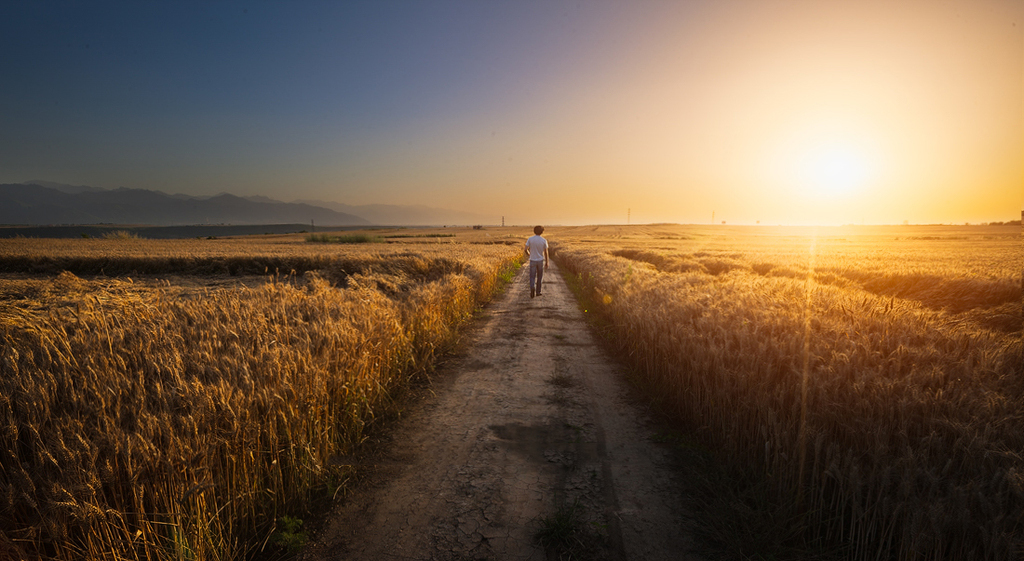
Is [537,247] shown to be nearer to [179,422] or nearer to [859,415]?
[859,415]

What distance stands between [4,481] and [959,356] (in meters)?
7.55

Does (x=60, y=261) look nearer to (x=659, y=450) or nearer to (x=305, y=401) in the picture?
(x=305, y=401)

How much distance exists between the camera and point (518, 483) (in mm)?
3822

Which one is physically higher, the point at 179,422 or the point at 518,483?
the point at 179,422

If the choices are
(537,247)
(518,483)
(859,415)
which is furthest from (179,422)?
(537,247)

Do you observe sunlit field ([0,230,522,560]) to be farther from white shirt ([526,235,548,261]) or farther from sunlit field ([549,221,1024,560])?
white shirt ([526,235,548,261])

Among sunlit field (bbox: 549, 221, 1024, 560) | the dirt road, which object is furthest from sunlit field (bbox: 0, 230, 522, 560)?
sunlit field (bbox: 549, 221, 1024, 560)

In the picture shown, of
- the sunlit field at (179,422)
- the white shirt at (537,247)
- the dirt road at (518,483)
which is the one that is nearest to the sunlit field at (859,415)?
the dirt road at (518,483)

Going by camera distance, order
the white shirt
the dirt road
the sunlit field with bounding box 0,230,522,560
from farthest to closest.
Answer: the white shirt
the dirt road
the sunlit field with bounding box 0,230,522,560

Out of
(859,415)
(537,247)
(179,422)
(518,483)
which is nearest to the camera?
(179,422)

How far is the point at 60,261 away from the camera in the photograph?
73.6 feet

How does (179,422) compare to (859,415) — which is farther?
(859,415)

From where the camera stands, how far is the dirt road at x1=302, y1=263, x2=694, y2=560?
307 cm

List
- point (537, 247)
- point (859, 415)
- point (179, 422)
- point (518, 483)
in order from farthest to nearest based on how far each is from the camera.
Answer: point (537, 247)
point (518, 483)
point (859, 415)
point (179, 422)
